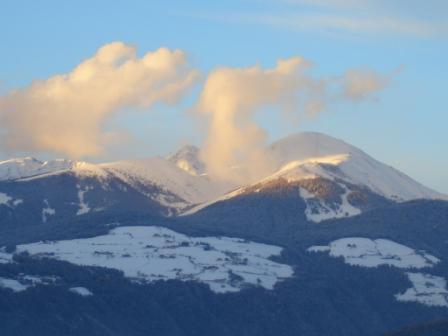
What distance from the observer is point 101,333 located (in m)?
196

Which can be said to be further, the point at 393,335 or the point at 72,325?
the point at 72,325

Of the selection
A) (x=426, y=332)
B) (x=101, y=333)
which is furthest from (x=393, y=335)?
(x=101, y=333)

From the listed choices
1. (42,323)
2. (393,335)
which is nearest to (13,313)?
(42,323)

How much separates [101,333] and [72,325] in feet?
11.5

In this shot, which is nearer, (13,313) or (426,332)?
(426,332)

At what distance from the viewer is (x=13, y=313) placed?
637 ft

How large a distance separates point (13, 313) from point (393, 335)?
4429cm

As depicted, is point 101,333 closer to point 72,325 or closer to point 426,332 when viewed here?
point 72,325

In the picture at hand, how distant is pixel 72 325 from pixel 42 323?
13.0ft

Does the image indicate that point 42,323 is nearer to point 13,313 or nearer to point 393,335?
point 13,313

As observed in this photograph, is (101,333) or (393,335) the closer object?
(393,335)

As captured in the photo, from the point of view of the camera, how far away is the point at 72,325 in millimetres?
196875

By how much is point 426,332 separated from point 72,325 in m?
44.5

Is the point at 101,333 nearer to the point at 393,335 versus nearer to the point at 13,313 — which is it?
the point at 13,313
